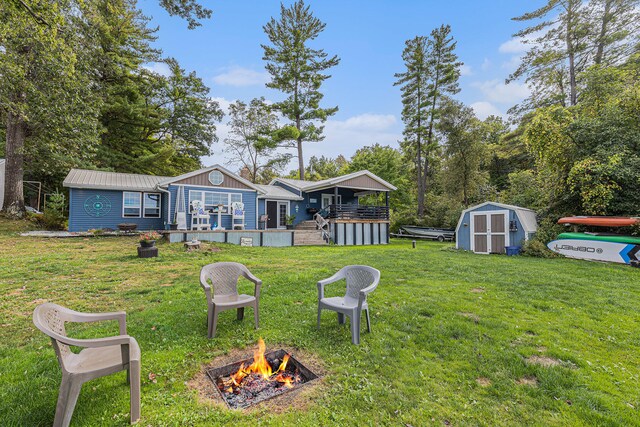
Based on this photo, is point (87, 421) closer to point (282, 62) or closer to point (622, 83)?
point (622, 83)

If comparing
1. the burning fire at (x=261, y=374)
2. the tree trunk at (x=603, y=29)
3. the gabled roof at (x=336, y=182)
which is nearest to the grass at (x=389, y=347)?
the burning fire at (x=261, y=374)

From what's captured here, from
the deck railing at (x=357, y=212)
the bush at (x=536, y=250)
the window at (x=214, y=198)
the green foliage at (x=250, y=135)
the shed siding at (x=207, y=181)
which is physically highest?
the green foliage at (x=250, y=135)

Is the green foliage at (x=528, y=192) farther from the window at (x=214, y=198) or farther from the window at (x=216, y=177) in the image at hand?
the window at (x=216, y=177)

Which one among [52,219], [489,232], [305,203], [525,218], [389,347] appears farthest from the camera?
[305,203]

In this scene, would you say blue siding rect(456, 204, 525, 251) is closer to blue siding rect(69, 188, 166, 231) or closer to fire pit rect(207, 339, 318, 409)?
fire pit rect(207, 339, 318, 409)

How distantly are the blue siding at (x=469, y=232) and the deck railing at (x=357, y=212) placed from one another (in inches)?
212

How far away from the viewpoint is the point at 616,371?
2.67 metres

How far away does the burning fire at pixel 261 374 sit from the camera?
2557 mm

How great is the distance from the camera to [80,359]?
2127 mm

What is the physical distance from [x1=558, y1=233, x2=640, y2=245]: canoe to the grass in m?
2.88

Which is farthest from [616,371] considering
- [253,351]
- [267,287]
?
[267,287]

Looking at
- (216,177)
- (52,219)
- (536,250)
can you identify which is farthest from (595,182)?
(52,219)

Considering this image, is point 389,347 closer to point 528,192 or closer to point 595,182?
point 595,182

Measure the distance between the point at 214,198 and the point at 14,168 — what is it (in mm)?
9840
